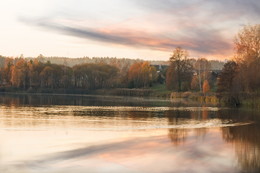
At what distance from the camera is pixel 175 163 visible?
2019 centimetres

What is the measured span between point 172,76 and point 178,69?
3122 mm

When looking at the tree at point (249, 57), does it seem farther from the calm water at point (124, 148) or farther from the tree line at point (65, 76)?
the tree line at point (65, 76)

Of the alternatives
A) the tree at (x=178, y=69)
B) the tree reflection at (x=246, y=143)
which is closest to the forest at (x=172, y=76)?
the tree at (x=178, y=69)

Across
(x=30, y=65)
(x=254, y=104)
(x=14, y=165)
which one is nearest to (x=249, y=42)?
(x=254, y=104)

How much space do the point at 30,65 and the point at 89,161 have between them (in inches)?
6921

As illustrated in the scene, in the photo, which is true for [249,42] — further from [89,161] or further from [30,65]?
[30,65]

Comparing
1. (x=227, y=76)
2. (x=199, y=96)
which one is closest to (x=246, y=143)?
(x=227, y=76)

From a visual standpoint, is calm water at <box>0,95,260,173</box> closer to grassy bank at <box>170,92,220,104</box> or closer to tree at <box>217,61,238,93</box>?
tree at <box>217,61,238,93</box>

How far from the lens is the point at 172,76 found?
11619 cm

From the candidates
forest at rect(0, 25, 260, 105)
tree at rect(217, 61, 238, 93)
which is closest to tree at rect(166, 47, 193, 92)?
forest at rect(0, 25, 260, 105)

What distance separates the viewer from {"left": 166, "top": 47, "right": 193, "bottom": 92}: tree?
116688mm

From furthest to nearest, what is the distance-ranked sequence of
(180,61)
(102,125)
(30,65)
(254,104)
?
(30,65) < (180,61) < (254,104) < (102,125)

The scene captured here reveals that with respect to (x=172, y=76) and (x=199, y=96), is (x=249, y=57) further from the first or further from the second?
(x=172, y=76)

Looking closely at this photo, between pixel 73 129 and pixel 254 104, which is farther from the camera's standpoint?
pixel 254 104
